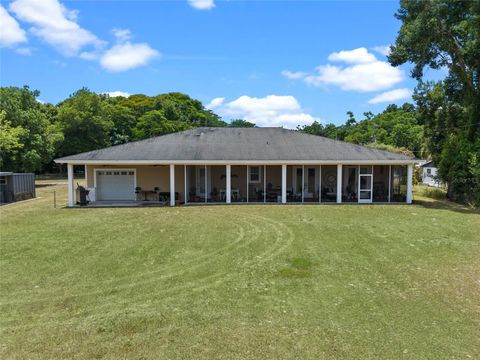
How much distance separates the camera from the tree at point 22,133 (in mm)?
29781

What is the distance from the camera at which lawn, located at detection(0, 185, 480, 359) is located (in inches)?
187

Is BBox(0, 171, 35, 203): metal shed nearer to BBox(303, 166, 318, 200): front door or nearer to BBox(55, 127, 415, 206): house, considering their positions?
BBox(55, 127, 415, 206): house

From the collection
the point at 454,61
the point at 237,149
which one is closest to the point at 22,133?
the point at 237,149

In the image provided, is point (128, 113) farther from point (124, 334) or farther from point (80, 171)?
A: point (124, 334)

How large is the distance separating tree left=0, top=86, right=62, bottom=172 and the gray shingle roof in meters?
14.1

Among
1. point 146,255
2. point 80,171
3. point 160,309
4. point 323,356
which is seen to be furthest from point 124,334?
point 80,171

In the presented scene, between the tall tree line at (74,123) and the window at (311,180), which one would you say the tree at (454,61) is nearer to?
the window at (311,180)

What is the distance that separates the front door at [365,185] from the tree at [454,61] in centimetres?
488

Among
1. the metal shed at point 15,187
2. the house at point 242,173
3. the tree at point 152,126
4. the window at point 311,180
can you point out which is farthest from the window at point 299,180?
the tree at point 152,126

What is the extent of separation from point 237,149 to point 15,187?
1360cm

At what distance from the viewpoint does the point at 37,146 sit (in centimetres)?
3238

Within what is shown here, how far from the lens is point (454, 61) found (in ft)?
68.2

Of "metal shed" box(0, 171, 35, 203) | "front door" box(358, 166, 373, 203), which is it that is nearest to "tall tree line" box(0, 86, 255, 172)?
"metal shed" box(0, 171, 35, 203)

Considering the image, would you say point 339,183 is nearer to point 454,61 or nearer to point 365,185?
point 365,185
